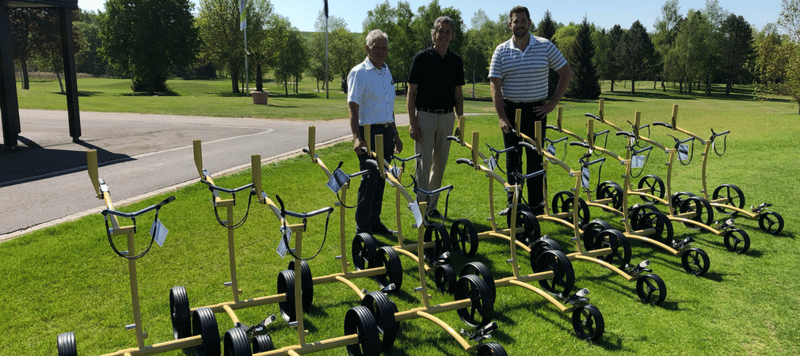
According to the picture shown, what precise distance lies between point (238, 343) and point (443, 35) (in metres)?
4.42

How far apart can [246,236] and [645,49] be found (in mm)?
82988

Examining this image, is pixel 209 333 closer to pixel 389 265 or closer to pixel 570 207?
pixel 389 265

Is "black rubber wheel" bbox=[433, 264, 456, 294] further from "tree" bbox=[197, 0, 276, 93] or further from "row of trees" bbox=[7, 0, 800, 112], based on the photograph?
"tree" bbox=[197, 0, 276, 93]

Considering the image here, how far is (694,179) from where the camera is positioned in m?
10.9

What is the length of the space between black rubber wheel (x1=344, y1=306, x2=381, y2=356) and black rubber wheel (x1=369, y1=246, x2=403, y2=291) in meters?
0.98

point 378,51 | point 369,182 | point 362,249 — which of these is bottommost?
point 362,249

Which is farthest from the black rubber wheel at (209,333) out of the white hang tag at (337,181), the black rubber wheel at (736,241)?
the black rubber wheel at (736,241)

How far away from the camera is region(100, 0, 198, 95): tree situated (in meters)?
55.6

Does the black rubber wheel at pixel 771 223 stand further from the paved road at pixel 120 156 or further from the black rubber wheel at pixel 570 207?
the paved road at pixel 120 156

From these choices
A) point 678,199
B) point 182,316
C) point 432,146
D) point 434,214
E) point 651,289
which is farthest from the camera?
point 678,199

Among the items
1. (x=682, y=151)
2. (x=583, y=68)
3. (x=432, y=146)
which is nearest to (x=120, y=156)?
(x=432, y=146)

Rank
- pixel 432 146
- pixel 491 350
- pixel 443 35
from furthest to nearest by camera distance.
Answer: pixel 432 146 → pixel 443 35 → pixel 491 350

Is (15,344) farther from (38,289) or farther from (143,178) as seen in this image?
(143,178)

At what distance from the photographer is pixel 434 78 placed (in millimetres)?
6973
